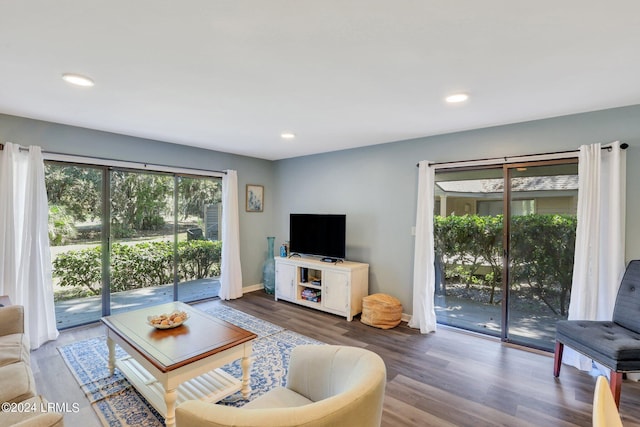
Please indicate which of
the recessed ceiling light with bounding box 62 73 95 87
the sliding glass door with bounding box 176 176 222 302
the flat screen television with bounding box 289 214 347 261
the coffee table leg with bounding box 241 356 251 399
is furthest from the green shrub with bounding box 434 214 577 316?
the recessed ceiling light with bounding box 62 73 95 87

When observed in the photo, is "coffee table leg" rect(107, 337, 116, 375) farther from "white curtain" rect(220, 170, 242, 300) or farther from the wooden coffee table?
"white curtain" rect(220, 170, 242, 300)

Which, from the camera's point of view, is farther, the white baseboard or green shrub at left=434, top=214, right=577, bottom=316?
the white baseboard

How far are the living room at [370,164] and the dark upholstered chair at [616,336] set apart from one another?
0.28 m

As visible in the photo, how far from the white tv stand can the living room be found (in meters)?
0.27

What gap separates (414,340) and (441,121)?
7.86 ft

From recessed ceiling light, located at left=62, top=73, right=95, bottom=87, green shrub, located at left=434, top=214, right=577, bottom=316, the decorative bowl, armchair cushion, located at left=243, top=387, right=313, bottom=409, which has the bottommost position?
armchair cushion, located at left=243, top=387, right=313, bottom=409

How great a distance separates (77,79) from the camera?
218 cm

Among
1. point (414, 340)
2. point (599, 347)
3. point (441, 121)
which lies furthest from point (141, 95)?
point (599, 347)

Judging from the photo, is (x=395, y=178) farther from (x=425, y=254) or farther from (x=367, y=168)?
(x=425, y=254)

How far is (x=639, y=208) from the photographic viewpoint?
2596mm

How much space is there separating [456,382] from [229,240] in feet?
11.9

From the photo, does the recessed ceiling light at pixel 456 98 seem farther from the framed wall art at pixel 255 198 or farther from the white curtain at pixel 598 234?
the framed wall art at pixel 255 198

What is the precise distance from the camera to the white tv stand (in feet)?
13.1

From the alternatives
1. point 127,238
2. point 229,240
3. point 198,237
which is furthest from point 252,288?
point 127,238
